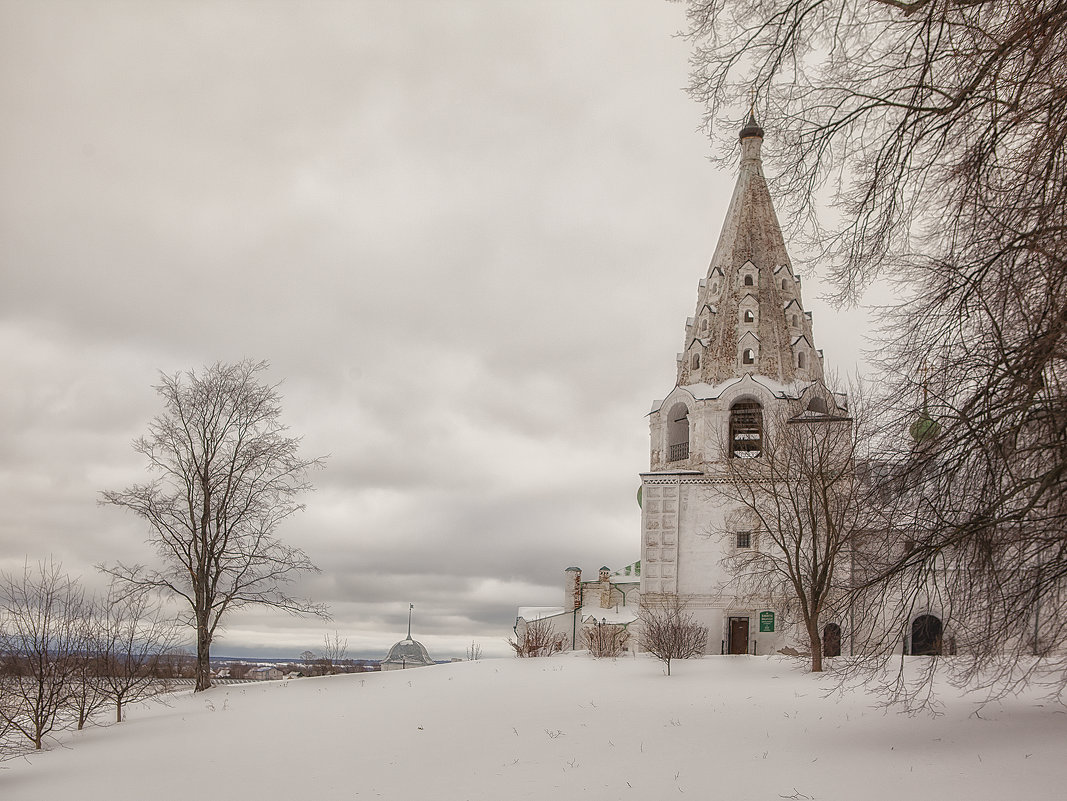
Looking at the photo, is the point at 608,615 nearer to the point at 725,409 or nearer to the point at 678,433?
the point at 678,433

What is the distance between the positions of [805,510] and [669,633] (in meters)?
5.54

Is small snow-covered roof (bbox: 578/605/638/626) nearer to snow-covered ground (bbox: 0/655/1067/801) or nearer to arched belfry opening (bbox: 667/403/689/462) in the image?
arched belfry opening (bbox: 667/403/689/462)

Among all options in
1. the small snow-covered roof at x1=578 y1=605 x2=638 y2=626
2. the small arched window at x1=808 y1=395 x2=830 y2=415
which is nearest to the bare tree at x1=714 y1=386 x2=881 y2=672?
the small arched window at x1=808 y1=395 x2=830 y2=415

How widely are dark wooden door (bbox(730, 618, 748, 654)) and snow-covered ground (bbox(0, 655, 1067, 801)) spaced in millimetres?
13476

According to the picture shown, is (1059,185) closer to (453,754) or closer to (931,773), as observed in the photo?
(931,773)

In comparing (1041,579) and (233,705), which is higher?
(1041,579)

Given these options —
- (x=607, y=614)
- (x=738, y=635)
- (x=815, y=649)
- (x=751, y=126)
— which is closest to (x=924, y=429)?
(x=815, y=649)

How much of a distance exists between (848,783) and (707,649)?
23.7 metres

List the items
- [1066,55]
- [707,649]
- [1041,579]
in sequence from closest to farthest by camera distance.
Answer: [1066,55] → [1041,579] → [707,649]

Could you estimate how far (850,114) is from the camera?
7.36 m

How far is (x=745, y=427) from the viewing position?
33.1 m

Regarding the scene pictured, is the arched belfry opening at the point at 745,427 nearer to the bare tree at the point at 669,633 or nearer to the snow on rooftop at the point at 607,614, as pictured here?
the bare tree at the point at 669,633

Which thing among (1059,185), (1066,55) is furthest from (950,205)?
(1066,55)

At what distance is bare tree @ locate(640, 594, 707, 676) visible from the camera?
21.1 meters
